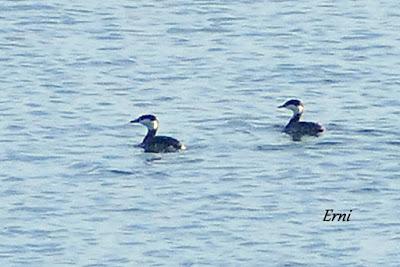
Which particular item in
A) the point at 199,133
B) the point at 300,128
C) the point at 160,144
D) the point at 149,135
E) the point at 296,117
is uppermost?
the point at 296,117

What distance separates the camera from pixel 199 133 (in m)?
38.1

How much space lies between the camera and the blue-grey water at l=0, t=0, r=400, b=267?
104 ft

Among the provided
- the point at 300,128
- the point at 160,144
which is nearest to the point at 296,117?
the point at 300,128

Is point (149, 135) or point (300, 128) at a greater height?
point (300, 128)

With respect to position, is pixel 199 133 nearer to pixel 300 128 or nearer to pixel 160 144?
pixel 160 144

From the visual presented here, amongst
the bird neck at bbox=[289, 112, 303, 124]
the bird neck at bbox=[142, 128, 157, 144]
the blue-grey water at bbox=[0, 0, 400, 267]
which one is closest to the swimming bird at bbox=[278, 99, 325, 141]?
the bird neck at bbox=[289, 112, 303, 124]

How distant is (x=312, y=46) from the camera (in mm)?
45562

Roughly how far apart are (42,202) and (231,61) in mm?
11147

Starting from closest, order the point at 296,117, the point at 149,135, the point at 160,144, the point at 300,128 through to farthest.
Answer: the point at 160,144 → the point at 149,135 → the point at 300,128 → the point at 296,117

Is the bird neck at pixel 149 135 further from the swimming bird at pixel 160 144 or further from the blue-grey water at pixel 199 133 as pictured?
the blue-grey water at pixel 199 133

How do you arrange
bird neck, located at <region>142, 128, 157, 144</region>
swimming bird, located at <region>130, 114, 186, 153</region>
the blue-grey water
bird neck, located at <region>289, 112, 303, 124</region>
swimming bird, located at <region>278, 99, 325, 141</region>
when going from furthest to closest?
bird neck, located at <region>289, 112, 303, 124</region>, swimming bird, located at <region>278, 99, 325, 141</region>, bird neck, located at <region>142, 128, 157, 144</region>, swimming bird, located at <region>130, 114, 186, 153</region>, the blue-grey water

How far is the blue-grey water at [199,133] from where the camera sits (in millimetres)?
31562

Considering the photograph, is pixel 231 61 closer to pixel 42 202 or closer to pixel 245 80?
pixel 245 80

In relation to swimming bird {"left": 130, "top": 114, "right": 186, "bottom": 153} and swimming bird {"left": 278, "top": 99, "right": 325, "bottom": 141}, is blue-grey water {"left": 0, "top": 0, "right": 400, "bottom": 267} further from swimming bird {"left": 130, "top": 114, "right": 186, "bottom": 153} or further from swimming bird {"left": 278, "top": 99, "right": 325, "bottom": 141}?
swimming bird {"left": 278, "top": 99, "right": 325, "bottom": 141}
